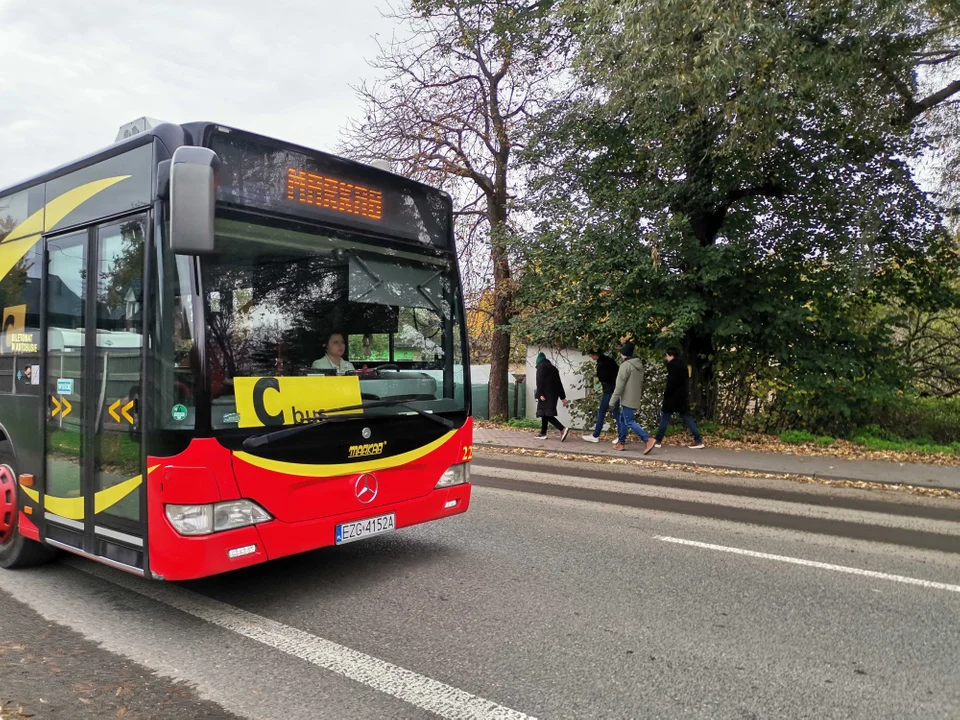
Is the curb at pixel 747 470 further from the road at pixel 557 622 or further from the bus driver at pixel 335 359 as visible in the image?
the bus driver at pixel 335 359

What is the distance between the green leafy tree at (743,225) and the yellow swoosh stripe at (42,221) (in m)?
7.46

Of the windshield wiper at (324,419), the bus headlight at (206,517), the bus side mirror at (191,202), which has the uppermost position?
the bus side mirror at (191,202)

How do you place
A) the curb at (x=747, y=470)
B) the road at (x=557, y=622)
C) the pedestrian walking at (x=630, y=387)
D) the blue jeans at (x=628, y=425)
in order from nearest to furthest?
the road at (x=557, y=622)
the curb at (x=747, y=470)
the blue jeans at (x=628, y=425)
the pedestrian walking at (x=630, y=387)

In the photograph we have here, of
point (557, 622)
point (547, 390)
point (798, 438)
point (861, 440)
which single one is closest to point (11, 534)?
point (557, 622)

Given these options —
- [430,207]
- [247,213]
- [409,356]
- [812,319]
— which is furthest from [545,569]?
[812,319]

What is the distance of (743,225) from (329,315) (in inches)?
412

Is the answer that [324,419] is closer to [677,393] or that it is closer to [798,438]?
[677,393]

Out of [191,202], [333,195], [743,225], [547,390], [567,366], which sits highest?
[743,225]

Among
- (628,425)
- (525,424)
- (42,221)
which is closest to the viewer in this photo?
(42,221)

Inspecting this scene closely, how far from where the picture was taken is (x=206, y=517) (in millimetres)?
3932

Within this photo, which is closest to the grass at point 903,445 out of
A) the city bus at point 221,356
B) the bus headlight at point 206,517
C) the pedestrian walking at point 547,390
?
the pedestrian walking at point 547,390

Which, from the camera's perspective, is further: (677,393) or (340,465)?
(677,393)

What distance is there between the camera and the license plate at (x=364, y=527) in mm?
4633

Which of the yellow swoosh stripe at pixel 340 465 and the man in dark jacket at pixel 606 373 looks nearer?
the yellow swoosh stripe at pixel 340 465
